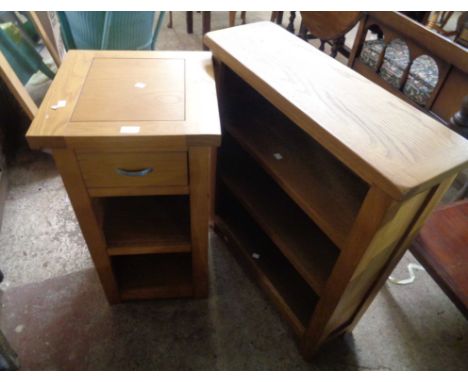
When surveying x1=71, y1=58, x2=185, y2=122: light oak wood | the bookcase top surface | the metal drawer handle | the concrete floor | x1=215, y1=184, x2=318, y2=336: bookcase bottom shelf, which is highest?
the bookcase top surface

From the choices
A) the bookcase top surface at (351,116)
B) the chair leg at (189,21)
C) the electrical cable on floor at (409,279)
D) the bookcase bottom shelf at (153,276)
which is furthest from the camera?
the chair leg at (189,21)

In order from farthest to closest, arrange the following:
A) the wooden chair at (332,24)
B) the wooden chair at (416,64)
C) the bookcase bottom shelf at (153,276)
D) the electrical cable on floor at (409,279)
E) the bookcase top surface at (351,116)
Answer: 1. the wooden chair at (332,24)
2. the electrical cable on floor at (409,279)
3. the bookcase bottom shelf at (153,276)
4. the wooden chair at (416,64)
5. the bookcase top surface at (351,116)

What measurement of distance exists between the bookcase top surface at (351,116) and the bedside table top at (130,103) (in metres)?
0.11

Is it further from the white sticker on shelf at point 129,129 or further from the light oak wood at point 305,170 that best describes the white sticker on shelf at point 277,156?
the white sticker on shelf at point 129,129

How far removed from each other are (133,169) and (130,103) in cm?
15

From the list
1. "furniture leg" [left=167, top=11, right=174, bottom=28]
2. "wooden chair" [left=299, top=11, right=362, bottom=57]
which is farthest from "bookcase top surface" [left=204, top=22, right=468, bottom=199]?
"furniture leg" [left=167, top=11, right=174, bottom=28]

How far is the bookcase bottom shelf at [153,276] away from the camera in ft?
3.75

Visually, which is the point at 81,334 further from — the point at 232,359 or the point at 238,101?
the point at 238,101

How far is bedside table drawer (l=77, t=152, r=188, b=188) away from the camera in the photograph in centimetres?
72

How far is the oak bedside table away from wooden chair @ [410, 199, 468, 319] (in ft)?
1.93

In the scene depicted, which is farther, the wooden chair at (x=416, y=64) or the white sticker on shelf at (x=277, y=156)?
the wooden chair at (x=416, y=64)

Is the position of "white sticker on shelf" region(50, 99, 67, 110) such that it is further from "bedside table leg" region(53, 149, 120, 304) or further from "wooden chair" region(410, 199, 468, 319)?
"wooden chair" region(410, 199, 468, 319)

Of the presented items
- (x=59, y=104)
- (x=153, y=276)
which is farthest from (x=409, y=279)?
(x=59, y=104)

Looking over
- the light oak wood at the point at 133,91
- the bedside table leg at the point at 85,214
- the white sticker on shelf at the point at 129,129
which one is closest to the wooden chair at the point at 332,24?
the light oak wood at the point at 133,91
